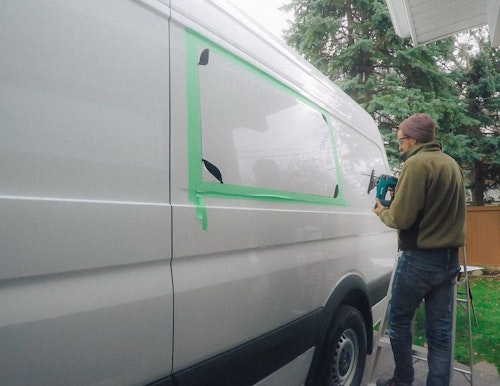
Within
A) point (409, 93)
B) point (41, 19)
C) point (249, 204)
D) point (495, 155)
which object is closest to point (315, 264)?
point (249, 204)

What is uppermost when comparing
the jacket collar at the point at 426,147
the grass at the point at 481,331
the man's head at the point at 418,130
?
the man's head at the point at 418,130

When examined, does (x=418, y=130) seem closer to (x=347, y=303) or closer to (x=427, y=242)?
(x=427, y=242)

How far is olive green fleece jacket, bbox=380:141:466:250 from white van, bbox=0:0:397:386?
0.54 metres

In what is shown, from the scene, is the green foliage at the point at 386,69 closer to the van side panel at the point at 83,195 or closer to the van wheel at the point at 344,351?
the van wheel at the point at 344,351

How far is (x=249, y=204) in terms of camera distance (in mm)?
1596

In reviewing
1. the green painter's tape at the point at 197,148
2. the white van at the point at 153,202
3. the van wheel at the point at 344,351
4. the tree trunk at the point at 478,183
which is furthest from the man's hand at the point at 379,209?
the tree trunk at the point at 478,183

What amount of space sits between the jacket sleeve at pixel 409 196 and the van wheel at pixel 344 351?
2.37 feet

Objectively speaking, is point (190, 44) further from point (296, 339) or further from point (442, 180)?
point (442, 180)

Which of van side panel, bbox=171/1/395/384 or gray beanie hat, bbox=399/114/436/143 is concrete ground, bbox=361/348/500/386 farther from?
gray beanie hat, bbox=399/114/436/143

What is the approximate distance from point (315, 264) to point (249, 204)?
72 cm

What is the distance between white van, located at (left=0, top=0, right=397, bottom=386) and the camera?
0.92 meters

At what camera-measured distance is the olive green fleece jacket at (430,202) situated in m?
2.22

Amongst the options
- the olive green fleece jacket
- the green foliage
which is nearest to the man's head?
the olive green fleece jacket

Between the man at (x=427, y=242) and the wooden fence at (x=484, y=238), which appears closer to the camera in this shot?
the man at (x=427, y=242)
